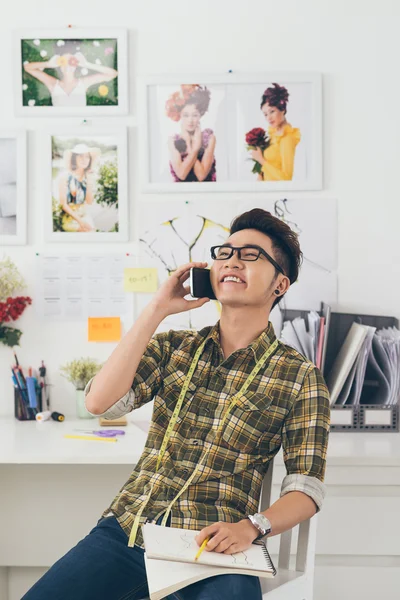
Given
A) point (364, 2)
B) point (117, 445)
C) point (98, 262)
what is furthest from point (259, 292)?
point (364, 2)

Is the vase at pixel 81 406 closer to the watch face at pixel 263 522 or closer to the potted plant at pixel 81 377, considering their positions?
the potted plant at pixel 81 377

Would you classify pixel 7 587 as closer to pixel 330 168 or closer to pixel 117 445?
pixel 117 445

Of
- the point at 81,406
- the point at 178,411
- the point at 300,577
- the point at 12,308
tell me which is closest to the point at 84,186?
the point at 12,308

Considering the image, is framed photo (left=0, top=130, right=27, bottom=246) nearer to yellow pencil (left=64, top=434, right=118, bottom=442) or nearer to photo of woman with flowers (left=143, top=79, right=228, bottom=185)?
photo of woman with flowers (left=143, top=79, right=228, bottom=185)

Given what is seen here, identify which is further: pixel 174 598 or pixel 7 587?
pixel 7 587

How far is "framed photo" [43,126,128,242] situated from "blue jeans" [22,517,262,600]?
46.9 inches

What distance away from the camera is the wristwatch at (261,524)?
1.34 meters

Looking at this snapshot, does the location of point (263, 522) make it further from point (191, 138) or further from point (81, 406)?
point (191, 138)

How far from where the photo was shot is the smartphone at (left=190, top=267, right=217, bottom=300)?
63.3 inches

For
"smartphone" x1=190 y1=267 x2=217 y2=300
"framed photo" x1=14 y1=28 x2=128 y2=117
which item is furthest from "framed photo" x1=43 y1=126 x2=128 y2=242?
"smartphone" x1=190 y1=267 x2=217 y2=300

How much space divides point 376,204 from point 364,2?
0.67 metres

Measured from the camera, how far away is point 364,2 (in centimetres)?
243

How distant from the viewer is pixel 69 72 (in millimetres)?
2436

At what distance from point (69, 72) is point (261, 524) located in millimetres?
1689
